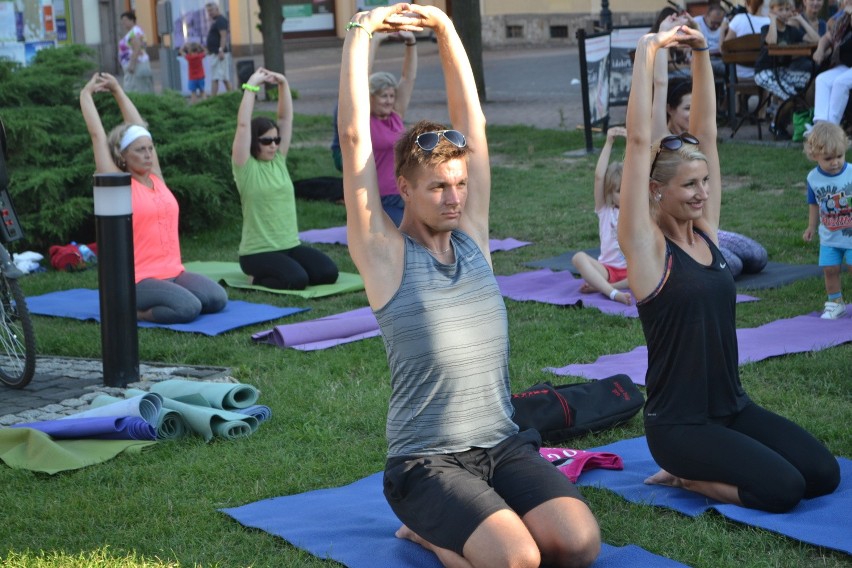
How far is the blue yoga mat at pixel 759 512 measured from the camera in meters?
3.90

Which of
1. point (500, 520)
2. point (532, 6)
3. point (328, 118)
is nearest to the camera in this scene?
point (500, 520)

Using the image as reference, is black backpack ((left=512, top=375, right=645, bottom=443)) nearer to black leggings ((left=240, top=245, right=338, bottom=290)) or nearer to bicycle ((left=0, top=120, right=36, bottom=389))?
bicycle ((left=0, top=120, right=36, bottom=389))

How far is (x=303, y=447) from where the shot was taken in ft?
17.1

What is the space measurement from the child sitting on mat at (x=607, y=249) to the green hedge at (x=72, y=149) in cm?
435

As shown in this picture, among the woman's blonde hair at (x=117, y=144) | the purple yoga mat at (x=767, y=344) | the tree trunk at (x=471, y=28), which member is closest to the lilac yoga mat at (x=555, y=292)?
the purple yoga mat at (x=767, y=344)

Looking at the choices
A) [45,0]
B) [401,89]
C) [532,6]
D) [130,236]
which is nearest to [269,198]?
[401,89]

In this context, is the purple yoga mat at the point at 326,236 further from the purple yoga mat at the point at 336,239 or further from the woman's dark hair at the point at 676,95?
the woman's dark hair at the point at 676,95

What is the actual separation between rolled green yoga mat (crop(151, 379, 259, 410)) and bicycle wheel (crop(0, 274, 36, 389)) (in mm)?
939

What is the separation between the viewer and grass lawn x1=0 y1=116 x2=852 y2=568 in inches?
159

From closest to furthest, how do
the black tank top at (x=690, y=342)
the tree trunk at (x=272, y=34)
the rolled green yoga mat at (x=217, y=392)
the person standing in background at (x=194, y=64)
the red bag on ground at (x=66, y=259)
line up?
the black tank top at (x=690, y=342)
the rolled green yoga mat at (x=217, y=392)
the red bag on ground at (x=66, y=259)
the tree trunk at (x=272, y=34)
the person standing in background at (x=194, y=64)

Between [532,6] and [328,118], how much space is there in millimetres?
15362

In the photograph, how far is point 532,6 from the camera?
3300 centimetres

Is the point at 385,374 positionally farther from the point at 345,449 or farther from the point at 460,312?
the point at 460,312

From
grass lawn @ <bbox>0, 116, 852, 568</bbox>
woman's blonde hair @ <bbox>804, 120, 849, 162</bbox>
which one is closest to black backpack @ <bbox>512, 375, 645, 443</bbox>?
grass lawn @ <bbox>0, 116, 852, 568</bbox>
